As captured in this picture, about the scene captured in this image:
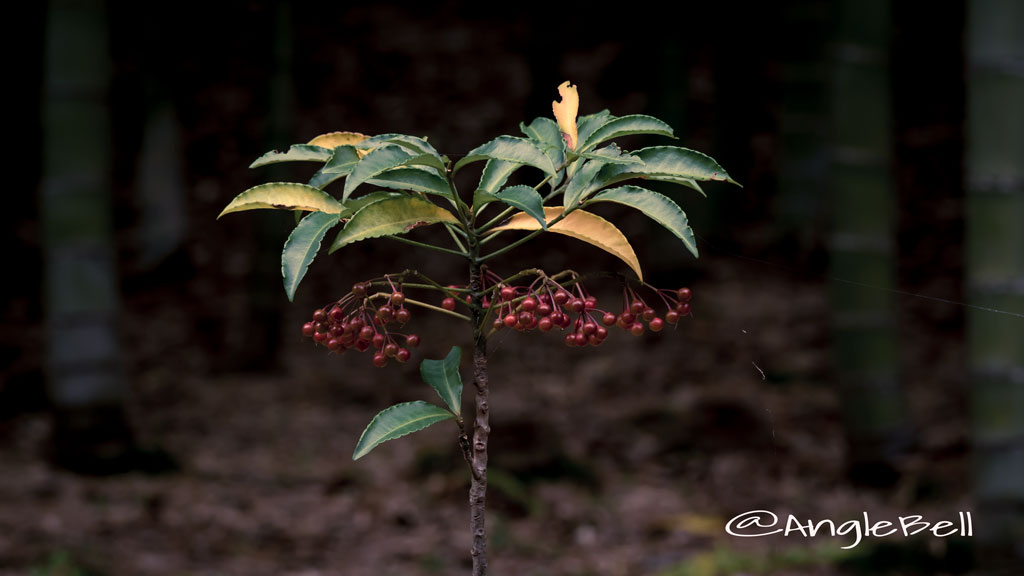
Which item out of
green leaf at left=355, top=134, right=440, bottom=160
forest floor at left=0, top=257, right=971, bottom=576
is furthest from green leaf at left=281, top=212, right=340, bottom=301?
forest floor at left=0, top=257, right=971, bottom=576

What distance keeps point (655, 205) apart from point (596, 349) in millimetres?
5813

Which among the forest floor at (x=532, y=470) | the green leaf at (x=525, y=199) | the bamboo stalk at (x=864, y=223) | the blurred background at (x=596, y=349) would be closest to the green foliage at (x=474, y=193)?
the green leaf at (x=525, y=199)

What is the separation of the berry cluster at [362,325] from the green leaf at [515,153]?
194mm

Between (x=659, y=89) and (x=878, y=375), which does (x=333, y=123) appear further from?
(x=878, y=375)

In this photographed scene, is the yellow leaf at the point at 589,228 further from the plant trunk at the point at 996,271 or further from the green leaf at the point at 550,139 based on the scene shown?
the plant trunk at the point at 996,271

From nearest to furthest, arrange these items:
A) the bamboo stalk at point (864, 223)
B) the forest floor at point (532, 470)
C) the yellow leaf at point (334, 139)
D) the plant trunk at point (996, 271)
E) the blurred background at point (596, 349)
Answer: the yellow leaf at point (334, 139) < the plant trunk at point (996, 271) < the blurred background at point (596, 349) < the forest floor at point (532, 470) < the bamboo stalk at point (864, 223)

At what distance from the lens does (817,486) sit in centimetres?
464

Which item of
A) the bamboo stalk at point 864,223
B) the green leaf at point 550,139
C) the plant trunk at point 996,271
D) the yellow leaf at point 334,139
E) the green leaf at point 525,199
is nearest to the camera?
the green leaf at point 525,199

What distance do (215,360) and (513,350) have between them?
2301mm

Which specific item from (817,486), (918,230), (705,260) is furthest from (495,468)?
(918,230)

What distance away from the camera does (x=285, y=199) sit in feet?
3.81

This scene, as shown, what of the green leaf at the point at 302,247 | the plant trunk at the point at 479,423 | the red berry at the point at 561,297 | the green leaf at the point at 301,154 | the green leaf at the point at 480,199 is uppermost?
the green leaf at the point at 301,154

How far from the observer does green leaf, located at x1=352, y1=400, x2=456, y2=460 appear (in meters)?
1.16

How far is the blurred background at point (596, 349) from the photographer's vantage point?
139 inches
